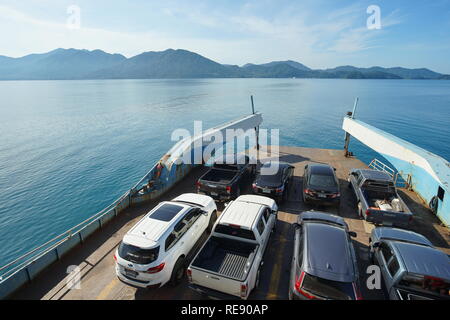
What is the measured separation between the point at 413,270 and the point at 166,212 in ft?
21.8

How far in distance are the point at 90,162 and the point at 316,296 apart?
101ft

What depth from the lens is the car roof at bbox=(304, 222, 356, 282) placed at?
18.3ft

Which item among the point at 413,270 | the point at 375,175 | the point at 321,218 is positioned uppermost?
the point at 375,175

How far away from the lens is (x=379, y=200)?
10.8m

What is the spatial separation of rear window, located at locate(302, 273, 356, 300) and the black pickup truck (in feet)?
19.3

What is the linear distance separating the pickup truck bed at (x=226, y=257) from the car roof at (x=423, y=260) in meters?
3.74

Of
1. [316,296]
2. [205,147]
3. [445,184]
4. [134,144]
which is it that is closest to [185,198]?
[316,296]

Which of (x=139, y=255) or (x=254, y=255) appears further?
(x=254, y=255)

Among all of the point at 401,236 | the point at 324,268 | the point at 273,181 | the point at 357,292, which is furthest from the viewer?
the point at 273,181

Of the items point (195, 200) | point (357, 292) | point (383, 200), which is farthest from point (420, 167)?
point (195, 200)

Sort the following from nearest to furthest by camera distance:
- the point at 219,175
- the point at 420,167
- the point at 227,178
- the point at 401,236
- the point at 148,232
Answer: the point at 148,232 < the point at 401,236 < the point at 227,178 < the point at 219,175 < the point at 420,167

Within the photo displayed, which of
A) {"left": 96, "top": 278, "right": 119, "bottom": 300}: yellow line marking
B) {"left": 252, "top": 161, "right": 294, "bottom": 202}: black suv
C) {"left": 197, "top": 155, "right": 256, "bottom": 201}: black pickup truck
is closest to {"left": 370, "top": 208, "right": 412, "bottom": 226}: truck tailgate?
{"left": 252, "top": 161, "right": 294, "bottom": 202}: black suv

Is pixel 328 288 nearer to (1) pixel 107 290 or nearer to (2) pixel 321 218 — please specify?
(2) pixel 321 218
